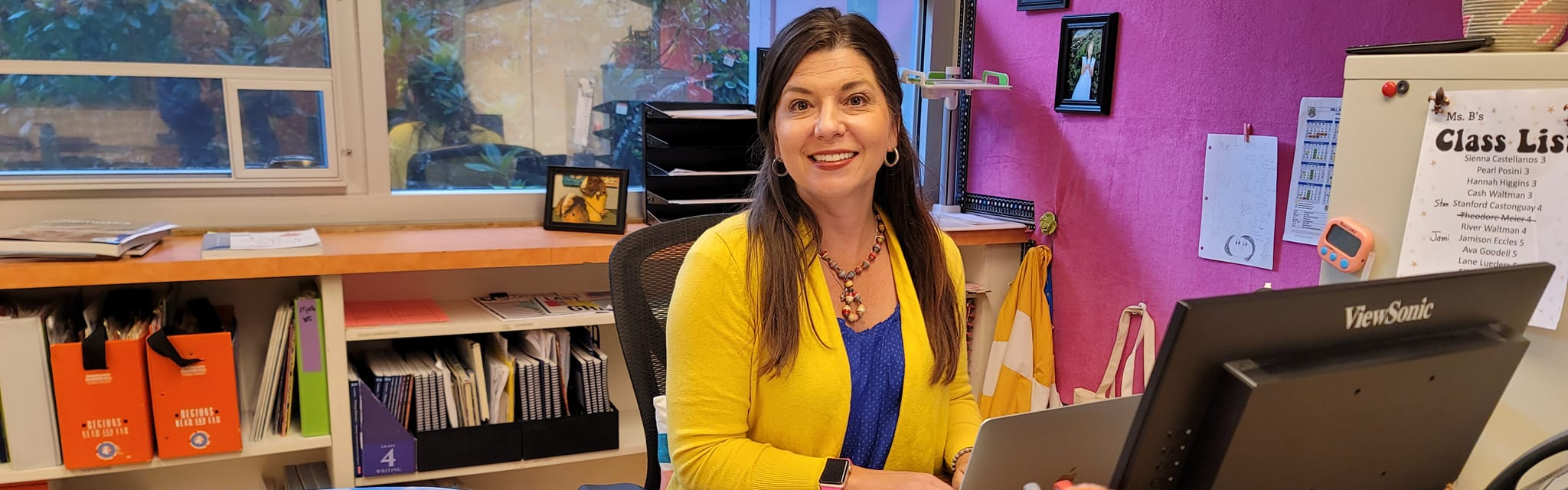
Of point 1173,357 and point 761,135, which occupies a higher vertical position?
point 761,135

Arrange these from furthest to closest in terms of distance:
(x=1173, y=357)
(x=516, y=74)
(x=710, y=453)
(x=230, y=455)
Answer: (x=516, y=74)
(x=230, y=455)
(x=710, y=453)
(x=1173, y=357)

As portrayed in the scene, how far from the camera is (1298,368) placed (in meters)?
0.80

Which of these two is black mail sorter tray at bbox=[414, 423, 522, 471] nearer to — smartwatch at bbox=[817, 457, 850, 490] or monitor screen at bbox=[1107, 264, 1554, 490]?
smartwatch at bbox=[817, 457, 850, 490]

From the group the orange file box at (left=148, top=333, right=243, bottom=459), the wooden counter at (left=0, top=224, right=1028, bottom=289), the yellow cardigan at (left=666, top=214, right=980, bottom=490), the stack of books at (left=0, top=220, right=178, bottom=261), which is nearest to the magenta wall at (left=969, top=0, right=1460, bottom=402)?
the wooden counter at (left=0, top=224, right=1028, bottom=289)

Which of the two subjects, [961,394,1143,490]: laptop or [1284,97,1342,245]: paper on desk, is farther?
[1284,97,1342,245]: paper on desk

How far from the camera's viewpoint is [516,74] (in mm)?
2527

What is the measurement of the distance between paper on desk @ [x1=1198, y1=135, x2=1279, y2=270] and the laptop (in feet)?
4.03

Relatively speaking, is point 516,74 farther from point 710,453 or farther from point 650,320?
point 710,453

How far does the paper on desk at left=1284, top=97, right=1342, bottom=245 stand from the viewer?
1922 mm

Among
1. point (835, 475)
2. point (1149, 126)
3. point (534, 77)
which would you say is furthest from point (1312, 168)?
point (534, 77)

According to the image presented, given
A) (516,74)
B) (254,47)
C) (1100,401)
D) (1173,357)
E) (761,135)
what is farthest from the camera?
(516,74)

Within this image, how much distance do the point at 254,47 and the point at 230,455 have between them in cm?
90

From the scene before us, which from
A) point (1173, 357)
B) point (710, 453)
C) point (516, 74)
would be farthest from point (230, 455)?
point (1173, 357)

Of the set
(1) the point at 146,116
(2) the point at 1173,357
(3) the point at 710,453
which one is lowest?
(3) the point at 710,453
